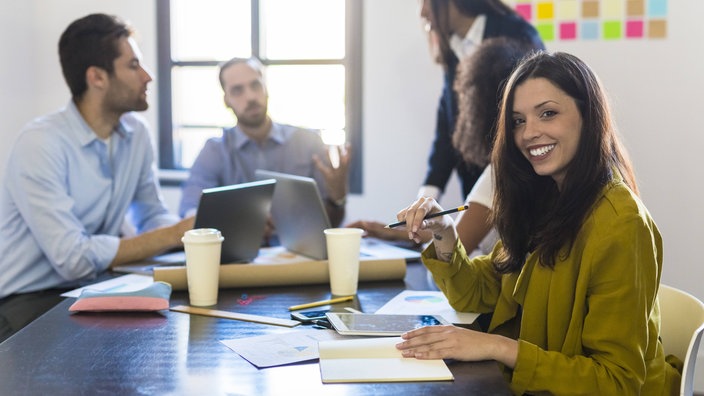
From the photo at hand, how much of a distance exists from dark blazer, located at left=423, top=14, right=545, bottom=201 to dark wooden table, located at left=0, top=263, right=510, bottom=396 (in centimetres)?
155

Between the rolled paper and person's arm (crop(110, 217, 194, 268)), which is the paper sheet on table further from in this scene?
person's arm (crop(110, 217, 194, 268))

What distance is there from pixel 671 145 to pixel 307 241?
6.61 feet

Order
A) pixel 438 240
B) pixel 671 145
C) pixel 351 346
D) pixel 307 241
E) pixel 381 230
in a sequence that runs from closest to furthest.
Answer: pixel 351 346, pixel 438 240, pixel 307 241, pixel 381 230, pixel 671 145

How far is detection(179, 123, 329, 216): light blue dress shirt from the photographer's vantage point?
3.42 meters

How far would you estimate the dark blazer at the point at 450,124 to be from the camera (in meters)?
3.11

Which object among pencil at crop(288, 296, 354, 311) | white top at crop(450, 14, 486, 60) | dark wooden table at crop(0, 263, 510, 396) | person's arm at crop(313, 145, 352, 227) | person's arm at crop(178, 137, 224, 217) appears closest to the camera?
dark wooden table at crop(0, 263, 510, 396)

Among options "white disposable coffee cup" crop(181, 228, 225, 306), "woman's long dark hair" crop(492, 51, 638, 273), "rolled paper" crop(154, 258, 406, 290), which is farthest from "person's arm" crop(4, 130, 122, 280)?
"woman's long dark hair" crop(492, 51, 638, 273)

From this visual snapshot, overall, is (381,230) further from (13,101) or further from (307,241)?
(13,101)

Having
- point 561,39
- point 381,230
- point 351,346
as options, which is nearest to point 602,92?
point 351,346

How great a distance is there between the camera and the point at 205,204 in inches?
76.3

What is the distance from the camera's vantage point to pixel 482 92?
2248 millimetres

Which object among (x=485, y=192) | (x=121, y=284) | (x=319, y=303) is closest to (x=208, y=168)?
(x=121, y=284)

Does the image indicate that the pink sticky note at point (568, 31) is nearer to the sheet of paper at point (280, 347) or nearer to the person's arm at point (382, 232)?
the person's arm at point (382, 232)

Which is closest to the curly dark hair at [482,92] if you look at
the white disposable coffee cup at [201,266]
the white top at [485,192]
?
the white top at [485,192]
